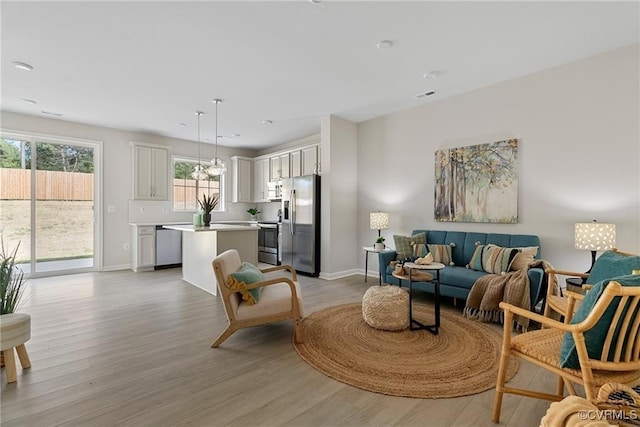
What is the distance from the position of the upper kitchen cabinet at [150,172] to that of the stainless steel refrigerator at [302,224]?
266cm

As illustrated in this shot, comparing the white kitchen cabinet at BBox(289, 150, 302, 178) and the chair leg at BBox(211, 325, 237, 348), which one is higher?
the white kitchen cabinet at BBox(289, 150, 302, 178)

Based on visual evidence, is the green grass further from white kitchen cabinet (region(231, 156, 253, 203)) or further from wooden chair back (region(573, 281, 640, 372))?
wooden chair back (region(573, 281, 640, 372))

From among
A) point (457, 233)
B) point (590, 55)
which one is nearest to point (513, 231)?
point (457, 233)

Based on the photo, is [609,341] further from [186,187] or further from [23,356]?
[186,187]

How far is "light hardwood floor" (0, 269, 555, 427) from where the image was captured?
171 centimetres

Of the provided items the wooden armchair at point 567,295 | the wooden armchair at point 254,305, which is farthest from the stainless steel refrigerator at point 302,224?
the wooden armchair at point 567,295

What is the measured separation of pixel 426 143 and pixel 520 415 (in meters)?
3.76

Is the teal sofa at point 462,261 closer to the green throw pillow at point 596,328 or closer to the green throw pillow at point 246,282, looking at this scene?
the green throw pillow at point 596,328

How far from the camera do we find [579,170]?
3.38 metres

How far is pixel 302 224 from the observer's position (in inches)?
217

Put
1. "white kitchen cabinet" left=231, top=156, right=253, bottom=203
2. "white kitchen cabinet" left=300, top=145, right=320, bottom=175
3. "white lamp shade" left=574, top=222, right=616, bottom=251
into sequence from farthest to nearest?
"white kitchen cabinet" left=231, top=156, right=253, bottom=203 < "white kitchen cabinet" left=300, top=145, right=320, bottom=175 < "white lamp shade" left=574, top=222, right=616, bottom=251

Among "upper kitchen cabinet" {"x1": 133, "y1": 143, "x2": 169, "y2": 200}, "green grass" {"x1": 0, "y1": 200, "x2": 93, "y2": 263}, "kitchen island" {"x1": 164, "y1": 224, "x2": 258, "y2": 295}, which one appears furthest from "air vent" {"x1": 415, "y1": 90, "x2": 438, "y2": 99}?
"green grass" {"x1": 0, "y1": 200, "x2": 93, "y2": 263}

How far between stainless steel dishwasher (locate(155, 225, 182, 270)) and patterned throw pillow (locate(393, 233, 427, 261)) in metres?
4.52

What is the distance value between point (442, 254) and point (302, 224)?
2489 mm
